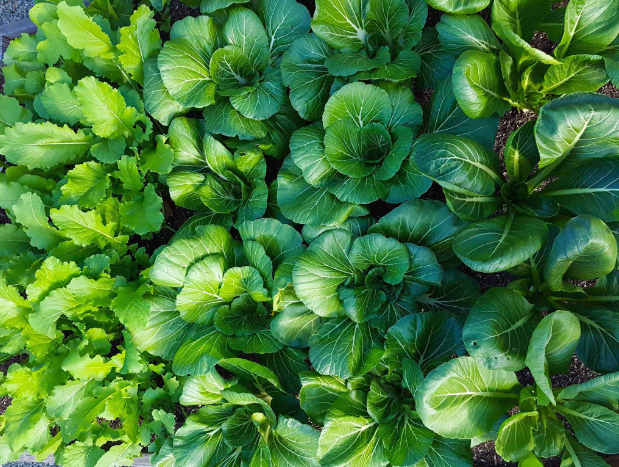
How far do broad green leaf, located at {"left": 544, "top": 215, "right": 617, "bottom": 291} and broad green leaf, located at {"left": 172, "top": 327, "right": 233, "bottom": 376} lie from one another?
3.79 ft

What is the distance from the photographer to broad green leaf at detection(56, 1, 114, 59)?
194 cm

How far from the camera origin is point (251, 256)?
1.76 meters

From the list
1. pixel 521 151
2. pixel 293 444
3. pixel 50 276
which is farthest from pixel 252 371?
pixel 521 151

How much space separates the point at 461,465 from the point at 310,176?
1073mm

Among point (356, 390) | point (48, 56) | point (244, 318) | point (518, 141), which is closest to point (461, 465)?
point (356, 390)

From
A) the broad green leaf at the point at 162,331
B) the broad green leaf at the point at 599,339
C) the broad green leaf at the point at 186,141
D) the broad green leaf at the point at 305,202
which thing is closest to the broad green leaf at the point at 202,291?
the broad green leaf at the point at 162,331

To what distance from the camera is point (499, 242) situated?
4.39ft

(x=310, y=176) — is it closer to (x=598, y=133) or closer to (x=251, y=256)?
(x=251, y=256)

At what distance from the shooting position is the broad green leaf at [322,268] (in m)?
1.60

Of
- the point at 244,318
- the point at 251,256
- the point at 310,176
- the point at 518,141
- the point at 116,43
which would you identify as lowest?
the point at 244,318

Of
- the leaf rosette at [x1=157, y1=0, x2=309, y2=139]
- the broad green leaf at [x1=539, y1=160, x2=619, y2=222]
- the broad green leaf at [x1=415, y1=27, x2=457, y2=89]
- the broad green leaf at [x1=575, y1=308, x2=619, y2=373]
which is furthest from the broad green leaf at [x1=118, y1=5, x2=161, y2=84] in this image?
the broad green leaf at [x1=575, y1=308, x2=619, y2=373]

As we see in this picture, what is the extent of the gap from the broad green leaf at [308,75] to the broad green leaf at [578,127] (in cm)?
78

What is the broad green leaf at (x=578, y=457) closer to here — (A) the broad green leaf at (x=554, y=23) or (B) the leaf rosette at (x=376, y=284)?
(B) the leaf rosette at (x=376, y=284)

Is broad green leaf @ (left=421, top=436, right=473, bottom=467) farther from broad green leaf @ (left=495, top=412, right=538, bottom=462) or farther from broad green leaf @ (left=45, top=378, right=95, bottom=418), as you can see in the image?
broad green leaf @ (left=45, top=378, right=95, bottom=418)
